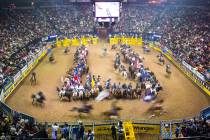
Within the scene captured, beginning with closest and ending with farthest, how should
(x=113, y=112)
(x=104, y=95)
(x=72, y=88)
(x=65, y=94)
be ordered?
1. (x=113, y=112)
2. (x=65, y=94)
3. (x=72, y=88)
4. (x=104, y=95)

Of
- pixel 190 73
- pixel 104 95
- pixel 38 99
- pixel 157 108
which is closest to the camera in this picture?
pixel 157 108

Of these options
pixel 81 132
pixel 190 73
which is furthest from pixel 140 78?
pixel 81 132

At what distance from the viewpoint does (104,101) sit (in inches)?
1160

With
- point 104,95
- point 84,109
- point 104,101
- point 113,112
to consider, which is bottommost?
point 113,112

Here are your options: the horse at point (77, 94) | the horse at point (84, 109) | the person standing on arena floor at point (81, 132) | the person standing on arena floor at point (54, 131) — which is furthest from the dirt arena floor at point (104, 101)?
the person standing on arena floor at point (81, 132)

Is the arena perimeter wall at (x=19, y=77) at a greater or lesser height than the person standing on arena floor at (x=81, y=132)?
greater

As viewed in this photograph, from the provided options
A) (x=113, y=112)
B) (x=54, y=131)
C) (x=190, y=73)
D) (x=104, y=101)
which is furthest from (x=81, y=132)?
(x=190, y=73)

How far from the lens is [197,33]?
4897cm

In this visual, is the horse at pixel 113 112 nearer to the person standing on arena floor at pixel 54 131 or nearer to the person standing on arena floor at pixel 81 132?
the person standing on arena floor at pixel 81 132

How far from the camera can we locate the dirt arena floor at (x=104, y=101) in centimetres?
2683

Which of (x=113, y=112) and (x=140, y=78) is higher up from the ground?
(x=140, y=78)

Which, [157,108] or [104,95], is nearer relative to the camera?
[157,108]

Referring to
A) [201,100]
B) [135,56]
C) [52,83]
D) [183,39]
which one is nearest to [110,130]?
[201,100]

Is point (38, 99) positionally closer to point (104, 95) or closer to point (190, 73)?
point (104, 95)
